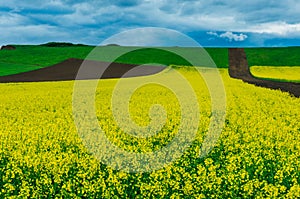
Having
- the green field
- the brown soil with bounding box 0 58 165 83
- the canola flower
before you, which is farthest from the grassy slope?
the canola flower

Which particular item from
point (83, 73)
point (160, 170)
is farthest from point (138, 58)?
point (160, 170)

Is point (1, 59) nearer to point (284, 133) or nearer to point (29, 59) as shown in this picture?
point (29, 59)

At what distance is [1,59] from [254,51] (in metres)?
56.4

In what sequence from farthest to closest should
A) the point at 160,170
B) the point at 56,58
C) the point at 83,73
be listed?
the point at 56,58 < the point at 83,73 < the point at 160,170

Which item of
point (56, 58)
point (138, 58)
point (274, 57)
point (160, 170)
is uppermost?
point (56, 58)

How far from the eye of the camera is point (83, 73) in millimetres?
56812

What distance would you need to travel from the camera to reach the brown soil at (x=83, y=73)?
5191 centimetres

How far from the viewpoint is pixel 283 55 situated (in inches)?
2960

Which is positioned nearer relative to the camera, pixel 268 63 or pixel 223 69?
pixel 223 69

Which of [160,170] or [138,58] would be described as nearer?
[160,170]

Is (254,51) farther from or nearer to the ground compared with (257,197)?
farther from the ground

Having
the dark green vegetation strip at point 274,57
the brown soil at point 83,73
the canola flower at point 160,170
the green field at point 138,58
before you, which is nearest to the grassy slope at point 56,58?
the green field at point 138,58

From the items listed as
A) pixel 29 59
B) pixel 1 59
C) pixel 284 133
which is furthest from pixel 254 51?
pixel 284 133

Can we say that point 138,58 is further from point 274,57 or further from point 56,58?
point 274,57
